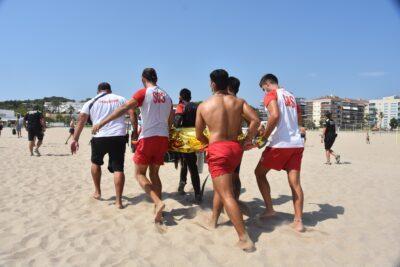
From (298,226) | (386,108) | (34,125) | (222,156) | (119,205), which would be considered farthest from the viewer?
(386,108)

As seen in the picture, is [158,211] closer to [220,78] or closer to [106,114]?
[220,78]

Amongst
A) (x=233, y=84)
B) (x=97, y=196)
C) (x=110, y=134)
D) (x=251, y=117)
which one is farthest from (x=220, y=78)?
(x=97, y=196)

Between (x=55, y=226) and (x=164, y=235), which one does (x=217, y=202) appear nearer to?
(x=164, y=235)

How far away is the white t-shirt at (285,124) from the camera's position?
4.47 meters

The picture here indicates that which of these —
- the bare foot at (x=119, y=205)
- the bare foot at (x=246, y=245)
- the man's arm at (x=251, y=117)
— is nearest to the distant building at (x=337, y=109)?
the bare foot at (x=119, y=205)

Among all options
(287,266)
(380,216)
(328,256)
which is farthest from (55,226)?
(380,216)

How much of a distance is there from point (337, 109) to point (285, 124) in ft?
592

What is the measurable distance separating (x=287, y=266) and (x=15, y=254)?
2.65 meters

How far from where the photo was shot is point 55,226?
442 cm

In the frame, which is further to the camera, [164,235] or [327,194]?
[327,194]

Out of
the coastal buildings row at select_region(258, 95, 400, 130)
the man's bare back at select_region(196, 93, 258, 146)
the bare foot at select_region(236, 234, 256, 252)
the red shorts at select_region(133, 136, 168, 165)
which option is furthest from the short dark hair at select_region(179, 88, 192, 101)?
the coastal buildings row at select_region(258, 95, 400, 130)

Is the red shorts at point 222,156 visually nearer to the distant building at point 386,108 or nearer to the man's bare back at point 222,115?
the man's bare back at point 222,115

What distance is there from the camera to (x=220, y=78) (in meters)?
4.15

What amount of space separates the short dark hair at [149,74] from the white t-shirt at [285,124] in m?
1.49
